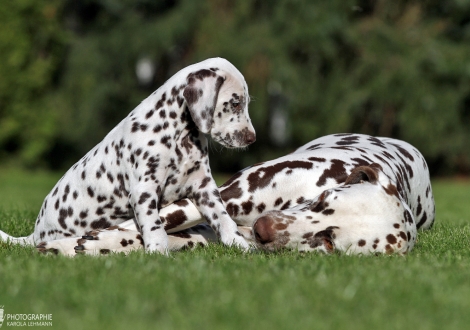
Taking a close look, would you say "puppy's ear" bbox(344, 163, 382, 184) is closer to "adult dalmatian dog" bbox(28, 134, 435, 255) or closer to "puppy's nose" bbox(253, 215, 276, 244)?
"adult dalmatian dog" bbox(28, 134, 435, 255)

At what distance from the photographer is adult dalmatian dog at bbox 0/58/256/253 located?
6250 mm

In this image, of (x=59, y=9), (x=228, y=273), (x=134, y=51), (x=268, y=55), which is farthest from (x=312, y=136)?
(x=228, y=273)

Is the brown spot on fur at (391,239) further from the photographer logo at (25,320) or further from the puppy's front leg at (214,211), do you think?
the photographer logo at (25,320)

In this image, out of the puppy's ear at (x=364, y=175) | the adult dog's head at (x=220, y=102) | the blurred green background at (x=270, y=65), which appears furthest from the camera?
the blurred green background at (x=270, y=65)

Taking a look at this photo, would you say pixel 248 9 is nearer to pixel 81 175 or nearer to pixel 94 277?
pixel 81 175

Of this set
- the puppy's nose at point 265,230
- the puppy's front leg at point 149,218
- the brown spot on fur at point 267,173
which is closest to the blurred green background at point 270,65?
the brown spot on fur at point 267,173

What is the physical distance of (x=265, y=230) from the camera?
5781mm

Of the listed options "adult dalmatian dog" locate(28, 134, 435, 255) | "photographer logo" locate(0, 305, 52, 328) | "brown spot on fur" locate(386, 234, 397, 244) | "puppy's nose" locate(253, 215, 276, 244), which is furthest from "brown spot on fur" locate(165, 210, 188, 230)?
→ "photographer logo" locate(0, 305, 52, 328)

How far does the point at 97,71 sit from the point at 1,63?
2.93 metres

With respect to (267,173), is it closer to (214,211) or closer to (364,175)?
A: (214,211)

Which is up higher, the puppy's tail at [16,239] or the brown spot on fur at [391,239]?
the brown spot on fur at [391,239]

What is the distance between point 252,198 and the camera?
6988 millimetres

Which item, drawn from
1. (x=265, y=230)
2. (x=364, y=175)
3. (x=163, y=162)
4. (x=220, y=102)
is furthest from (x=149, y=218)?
(x=364, y=175)

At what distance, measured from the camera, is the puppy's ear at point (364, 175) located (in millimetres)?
6012
